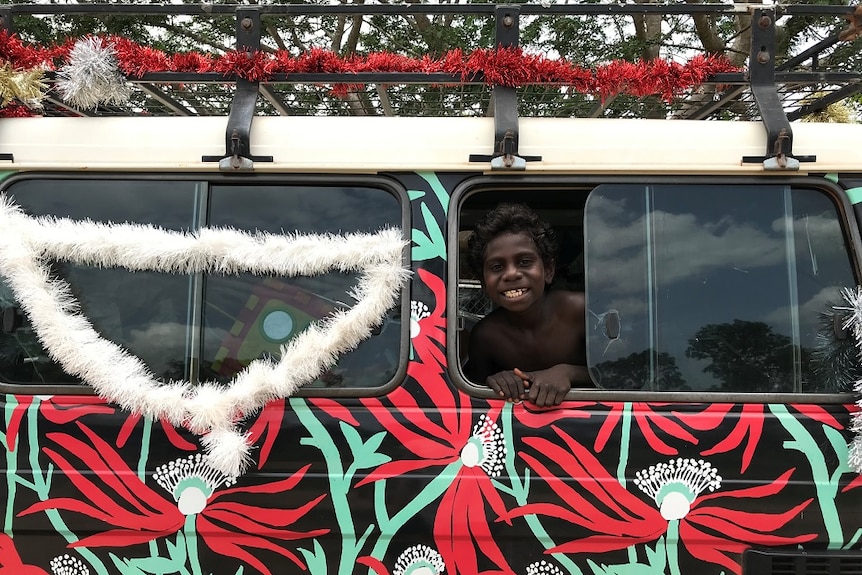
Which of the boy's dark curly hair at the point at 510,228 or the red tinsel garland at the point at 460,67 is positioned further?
the boy's dark curly hair at the point at 510,228

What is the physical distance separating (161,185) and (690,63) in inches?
85.6

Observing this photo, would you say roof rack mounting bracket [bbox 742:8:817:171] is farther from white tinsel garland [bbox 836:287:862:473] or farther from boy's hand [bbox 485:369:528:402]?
boy's hand [bbox 485:369:528:402]

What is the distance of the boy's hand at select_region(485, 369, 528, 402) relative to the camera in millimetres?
2557

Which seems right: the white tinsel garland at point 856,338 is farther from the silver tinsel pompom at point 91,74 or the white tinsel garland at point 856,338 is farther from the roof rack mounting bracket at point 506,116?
the silver tinsel pompom at point 91,74

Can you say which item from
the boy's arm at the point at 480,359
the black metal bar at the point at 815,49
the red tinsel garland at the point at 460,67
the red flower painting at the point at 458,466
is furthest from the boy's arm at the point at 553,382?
the black metal bar at the point at 815,49

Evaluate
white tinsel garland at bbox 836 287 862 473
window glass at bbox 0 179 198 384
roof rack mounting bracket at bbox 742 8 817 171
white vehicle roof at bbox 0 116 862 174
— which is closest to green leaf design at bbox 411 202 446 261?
white vehicle roof at bbox 0 116 862 174

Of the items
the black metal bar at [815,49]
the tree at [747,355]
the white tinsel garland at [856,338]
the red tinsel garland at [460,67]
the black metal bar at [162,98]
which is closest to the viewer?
the white tinsel garland at [856,338]

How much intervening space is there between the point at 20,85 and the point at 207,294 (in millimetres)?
1183

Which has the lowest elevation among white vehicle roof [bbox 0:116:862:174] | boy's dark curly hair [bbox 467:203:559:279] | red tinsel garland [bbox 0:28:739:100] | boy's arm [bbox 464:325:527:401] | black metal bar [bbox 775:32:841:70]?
boy's arm [bbox 464:325:527:401]

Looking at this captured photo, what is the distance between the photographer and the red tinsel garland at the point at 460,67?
2.78 m

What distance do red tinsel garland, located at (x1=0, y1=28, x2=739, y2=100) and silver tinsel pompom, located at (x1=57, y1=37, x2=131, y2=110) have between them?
47 millimetres

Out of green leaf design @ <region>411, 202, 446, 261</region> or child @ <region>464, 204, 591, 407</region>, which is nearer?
green leaf design @ <region>411, 202, 446, 261</region>

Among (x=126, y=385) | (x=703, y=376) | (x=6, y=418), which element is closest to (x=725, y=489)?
(x=703, y=376)

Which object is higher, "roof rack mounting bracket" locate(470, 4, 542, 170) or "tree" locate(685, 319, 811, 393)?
"roof rack mounting bracket" locate(470, 4, 542, 170)
